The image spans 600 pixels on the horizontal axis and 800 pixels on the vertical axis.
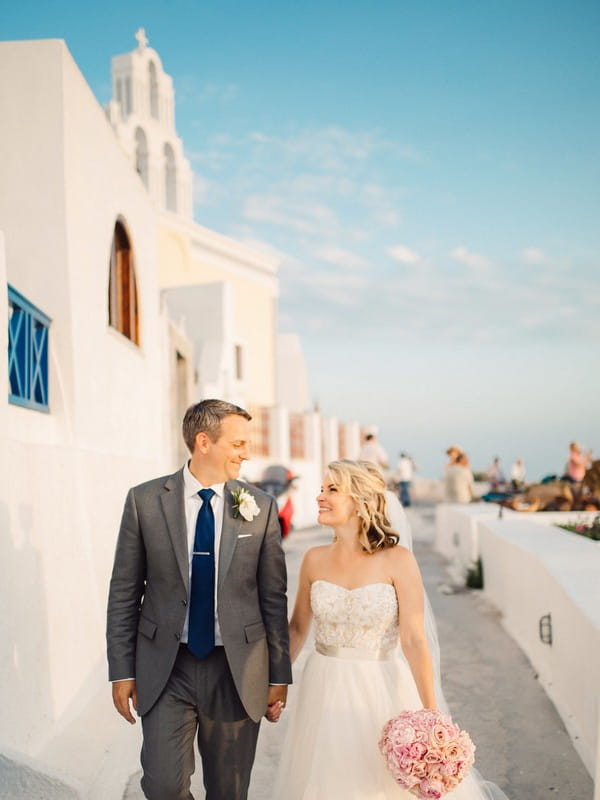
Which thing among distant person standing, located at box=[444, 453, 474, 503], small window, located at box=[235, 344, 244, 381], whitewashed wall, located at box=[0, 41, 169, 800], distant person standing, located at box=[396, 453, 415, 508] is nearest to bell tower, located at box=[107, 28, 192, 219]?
small window, located at box=[235, 344, 244, 381]

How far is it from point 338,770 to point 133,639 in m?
0.99

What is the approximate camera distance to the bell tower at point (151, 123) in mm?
35312

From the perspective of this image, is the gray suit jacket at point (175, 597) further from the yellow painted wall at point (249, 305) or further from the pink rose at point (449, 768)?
the yellow painted wall at point (249, 305)

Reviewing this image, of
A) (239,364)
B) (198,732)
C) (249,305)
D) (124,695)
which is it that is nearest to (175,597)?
(124,695)

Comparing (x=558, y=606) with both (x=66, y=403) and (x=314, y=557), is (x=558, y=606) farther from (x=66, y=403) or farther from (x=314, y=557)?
(x=66, y=403)

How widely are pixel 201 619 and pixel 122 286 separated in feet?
25.6

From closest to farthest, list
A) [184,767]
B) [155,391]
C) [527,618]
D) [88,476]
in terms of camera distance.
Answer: [184,767], [88,476], [527,618], [155,391]

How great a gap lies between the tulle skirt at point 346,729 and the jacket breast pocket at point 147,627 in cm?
77

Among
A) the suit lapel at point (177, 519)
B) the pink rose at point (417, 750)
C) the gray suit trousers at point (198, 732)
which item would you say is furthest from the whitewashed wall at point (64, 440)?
the pink rose at point (417, 750)

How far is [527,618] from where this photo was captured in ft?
25.3

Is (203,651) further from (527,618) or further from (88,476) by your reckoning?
(527,618)

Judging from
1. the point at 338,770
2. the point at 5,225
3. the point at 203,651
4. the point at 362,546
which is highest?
the point at 5,225

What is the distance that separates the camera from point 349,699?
136 inches

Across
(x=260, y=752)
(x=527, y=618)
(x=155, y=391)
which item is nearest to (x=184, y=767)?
(x=260, y=752)
